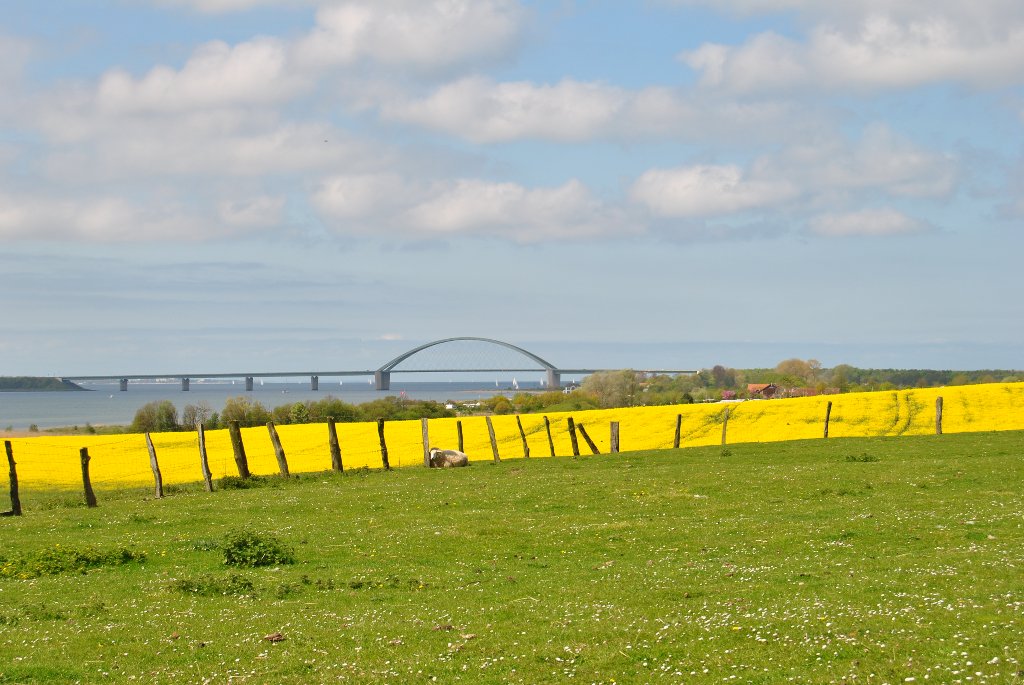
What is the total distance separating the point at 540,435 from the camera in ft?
199

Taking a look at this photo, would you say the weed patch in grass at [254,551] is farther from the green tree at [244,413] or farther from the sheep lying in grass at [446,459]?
the green tree at [244,413]

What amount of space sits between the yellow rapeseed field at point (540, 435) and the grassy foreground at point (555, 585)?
835 inches

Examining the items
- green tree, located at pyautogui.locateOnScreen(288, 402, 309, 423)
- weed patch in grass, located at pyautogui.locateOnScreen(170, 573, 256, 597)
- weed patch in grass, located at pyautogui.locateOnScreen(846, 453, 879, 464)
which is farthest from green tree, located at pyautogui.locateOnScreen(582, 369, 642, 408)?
weed patch in grass, located at pyautogui.locateOnScreen(170, 573, 256, 597)

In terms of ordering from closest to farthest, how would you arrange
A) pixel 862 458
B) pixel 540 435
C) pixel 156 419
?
pixel 862 458 → pixel 540 435 → pixel 156 419

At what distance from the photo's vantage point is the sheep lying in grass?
4244 centimetres

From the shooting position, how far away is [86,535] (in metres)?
25.8

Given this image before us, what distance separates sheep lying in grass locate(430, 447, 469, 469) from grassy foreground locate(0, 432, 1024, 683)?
982 centimetres

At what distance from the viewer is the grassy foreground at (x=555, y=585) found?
11.6 meters

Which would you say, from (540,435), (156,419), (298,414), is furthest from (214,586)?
(156,419)

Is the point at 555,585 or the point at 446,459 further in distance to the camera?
the point at 446,459

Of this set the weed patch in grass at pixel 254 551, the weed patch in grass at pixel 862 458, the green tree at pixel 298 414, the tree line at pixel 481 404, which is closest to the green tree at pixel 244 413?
the tree line at pixel 481 404

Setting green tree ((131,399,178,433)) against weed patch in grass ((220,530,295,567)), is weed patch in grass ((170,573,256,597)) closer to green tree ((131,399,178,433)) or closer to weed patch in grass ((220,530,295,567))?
weed patch in grass ((220,530,295,567))

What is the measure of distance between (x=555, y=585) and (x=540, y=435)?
4398 cm

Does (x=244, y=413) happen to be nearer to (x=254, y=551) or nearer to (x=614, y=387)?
(x=614, y=387)
